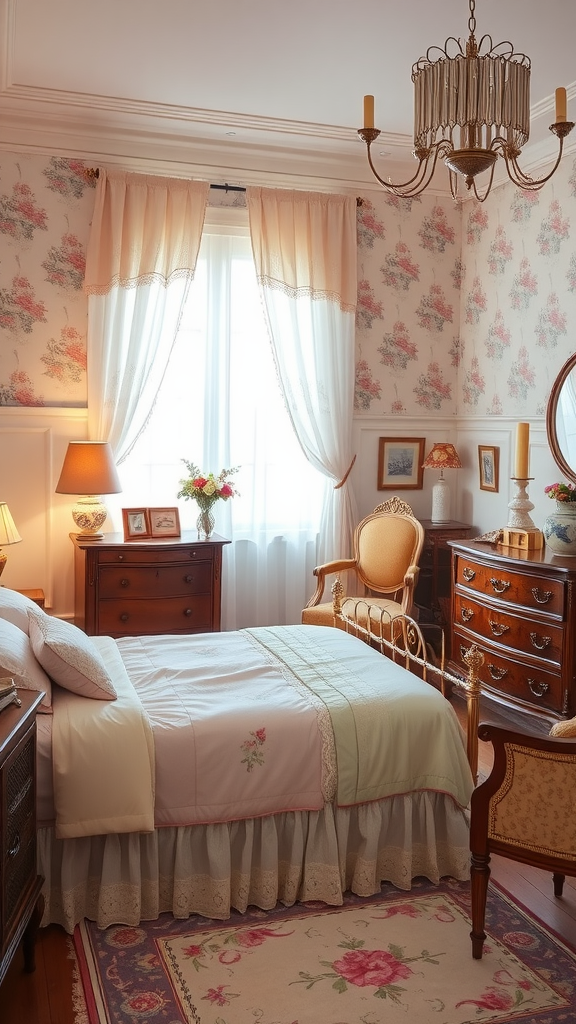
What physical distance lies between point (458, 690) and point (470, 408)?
A: 6.83 feet

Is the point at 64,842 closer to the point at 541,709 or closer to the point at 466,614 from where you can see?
the point at 541,709

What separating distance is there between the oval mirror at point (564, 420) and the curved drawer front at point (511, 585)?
779 millimetres

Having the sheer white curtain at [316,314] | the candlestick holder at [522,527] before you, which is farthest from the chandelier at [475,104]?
the sheer white curtain at [316,314]

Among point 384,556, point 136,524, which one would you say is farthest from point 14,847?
point 384,556

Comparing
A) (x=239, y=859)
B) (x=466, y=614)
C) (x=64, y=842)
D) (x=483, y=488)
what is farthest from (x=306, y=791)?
(x=483, y=488)

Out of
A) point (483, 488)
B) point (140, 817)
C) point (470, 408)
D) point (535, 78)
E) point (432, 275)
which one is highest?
point (535, 78)

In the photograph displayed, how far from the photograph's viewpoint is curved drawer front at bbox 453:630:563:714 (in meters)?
4.53

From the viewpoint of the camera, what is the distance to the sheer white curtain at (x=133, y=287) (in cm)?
561

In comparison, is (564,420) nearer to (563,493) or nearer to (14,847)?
(563,493)

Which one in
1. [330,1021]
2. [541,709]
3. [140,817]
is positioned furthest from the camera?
[541,709]

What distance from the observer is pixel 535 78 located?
15.5ft

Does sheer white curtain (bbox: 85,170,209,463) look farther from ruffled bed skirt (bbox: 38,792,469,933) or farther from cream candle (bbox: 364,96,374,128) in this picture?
ruffled bed skirt (bbox: 38,792,469,933)

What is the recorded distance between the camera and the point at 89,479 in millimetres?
5301

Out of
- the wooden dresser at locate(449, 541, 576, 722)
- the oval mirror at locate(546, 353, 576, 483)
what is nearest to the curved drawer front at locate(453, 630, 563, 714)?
the wooden dresser at locate(449, 541, 576, 722)
